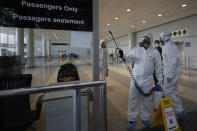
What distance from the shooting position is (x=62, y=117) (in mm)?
1527

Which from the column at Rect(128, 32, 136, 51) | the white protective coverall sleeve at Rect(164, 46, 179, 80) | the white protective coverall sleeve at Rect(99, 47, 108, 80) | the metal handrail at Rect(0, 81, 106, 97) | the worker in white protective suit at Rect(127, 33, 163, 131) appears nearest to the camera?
the metal handrail at Rect(0, 81, 106, 97)

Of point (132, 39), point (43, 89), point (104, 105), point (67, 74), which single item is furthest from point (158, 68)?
point (132, 39)

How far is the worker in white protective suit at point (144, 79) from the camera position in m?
1.92

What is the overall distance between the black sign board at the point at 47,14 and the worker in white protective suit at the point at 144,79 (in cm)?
106

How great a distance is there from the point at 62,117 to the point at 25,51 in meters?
1.06

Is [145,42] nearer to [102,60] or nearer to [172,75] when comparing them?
[172,75]

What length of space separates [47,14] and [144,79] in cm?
165

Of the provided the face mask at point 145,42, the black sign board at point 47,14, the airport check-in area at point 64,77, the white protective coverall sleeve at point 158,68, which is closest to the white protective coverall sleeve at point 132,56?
the airport check-in area at point 64,77

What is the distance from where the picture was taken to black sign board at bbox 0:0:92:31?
3.87 feet

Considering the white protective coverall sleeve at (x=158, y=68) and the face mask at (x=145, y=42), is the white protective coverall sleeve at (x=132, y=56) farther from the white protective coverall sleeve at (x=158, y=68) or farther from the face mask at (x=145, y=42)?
the white protective coverall sleeve at (x=158, y=68)

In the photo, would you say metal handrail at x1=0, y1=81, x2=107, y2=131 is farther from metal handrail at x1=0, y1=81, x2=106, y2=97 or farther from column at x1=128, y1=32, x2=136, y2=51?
column at x1=128, y1=32, x2=136, y2=51

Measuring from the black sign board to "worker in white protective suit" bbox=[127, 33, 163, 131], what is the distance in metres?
1.06

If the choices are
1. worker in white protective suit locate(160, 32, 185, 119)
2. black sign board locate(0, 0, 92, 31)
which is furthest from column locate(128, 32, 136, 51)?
black sign board locate(0, 0, 92, 31)

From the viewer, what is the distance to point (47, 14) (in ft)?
4.20
